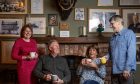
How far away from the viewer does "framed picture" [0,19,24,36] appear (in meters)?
5.22

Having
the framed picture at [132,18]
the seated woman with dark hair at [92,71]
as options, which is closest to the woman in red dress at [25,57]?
the seated woman with dark hair at [92,71]

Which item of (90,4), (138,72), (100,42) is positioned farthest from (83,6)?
(138,72)

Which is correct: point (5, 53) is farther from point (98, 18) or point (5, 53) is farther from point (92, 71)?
point (92, 71)

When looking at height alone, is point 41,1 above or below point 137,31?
above

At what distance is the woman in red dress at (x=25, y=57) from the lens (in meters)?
4.04

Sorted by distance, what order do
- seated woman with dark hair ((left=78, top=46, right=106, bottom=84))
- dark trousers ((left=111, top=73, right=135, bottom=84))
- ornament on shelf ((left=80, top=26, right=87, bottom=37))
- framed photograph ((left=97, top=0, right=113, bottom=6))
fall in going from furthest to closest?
framed photograph ((left=97, top=0, right=113, bottom=6)) → ornament on shelf ((left=80, top=26, right=87, bottom=37)) → seated woman with dark hair ((left=78, top=46, right=106, bottom=84)) → dark trousers ((left=111, top=73, right=135, bottom=84))

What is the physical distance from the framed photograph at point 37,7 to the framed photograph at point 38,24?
0.13m

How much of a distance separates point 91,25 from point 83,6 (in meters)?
0.38

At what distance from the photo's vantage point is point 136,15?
5324 mm

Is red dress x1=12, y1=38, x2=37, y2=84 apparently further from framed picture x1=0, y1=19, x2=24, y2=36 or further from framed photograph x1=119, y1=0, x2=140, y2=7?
framed photograph x1=119, y1=0, x2=140, y2=7

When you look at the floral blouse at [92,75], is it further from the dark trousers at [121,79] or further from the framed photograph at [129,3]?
the framed photograph at [129,3]

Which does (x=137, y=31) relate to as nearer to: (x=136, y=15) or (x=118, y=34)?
(x=136, y=15)

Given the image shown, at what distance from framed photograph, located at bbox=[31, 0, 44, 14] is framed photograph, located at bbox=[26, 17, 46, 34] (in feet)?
0.42

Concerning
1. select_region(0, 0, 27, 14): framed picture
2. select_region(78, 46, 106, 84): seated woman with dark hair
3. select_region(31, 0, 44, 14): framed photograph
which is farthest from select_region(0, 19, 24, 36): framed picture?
select_region(78, 46, 106, 84): seated woman with dark hair
